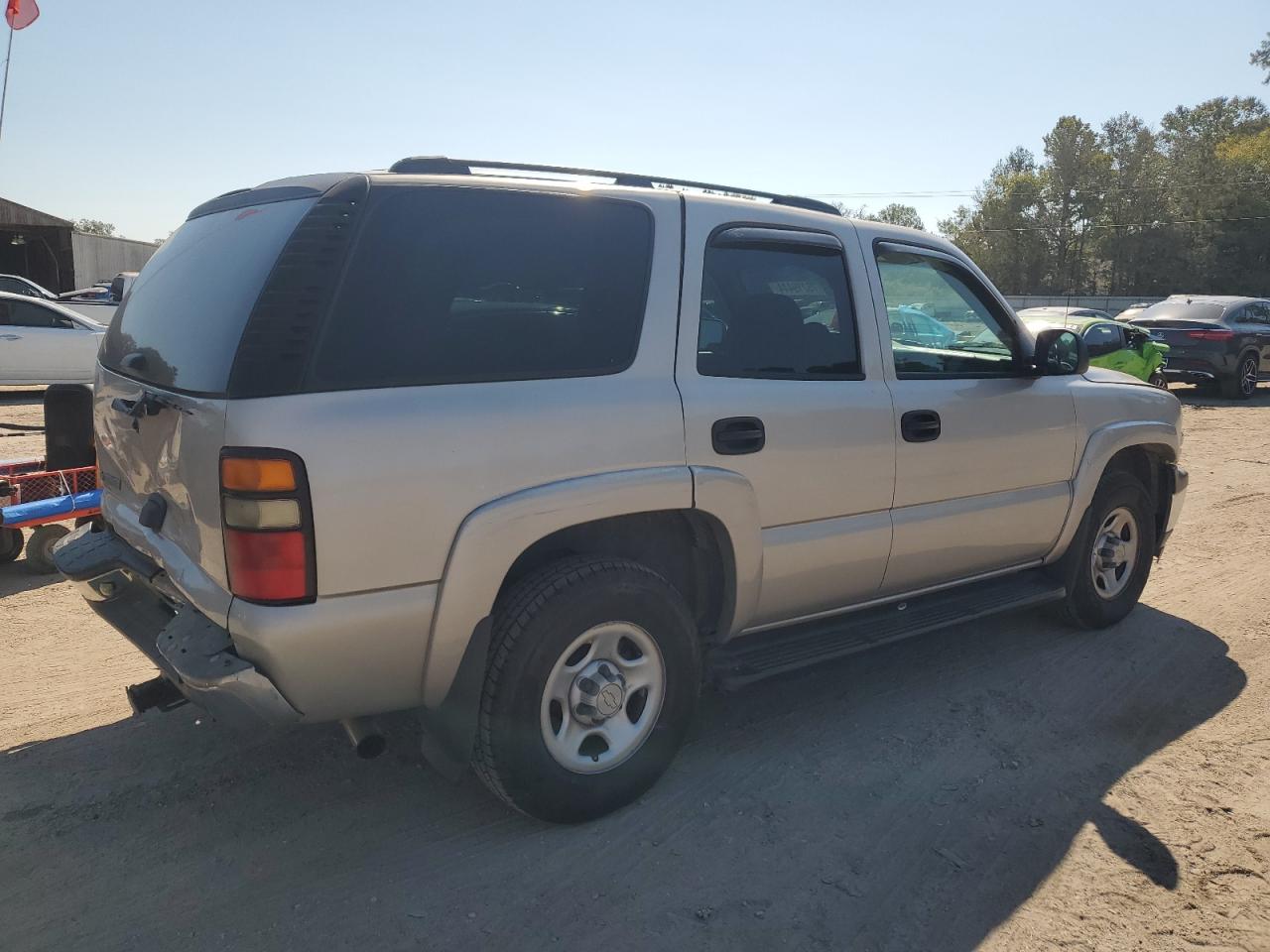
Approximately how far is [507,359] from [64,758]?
90.9 inches

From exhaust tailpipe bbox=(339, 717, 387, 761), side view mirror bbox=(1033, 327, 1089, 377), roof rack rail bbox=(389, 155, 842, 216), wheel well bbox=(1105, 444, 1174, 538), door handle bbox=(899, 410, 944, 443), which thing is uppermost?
roof rack rail bbox=(389, 155, 842, 216)

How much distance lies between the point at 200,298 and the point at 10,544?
3894 mm

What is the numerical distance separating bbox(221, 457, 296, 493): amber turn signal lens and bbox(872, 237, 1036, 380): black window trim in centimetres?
250

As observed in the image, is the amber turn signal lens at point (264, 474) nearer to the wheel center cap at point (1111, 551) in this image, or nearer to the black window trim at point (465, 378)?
the black window trim at point (465, 378)

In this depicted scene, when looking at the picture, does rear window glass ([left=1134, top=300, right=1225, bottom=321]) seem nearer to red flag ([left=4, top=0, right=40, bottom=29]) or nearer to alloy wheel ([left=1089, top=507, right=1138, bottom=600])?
alloy wheel ([left=1089, top=507, right=1138, bottom=600])

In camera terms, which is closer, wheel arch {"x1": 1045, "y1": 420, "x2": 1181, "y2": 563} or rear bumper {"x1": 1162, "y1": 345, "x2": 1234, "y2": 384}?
wheel arch {"x1": 1045, "y1": 420, "x2": 1181, "y2": 563}

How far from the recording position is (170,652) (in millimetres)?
2678

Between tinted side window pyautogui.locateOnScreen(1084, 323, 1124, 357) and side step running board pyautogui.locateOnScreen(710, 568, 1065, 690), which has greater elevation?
tinted side window pyautogui.locateOnScreen(1084, 323, 1124, 357)

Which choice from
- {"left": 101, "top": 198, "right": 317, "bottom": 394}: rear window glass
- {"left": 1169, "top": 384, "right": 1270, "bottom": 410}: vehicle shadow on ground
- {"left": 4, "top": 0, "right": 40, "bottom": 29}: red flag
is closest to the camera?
{"left": 101, "top": 198, "right": 317, "bottom": 394}: rear window glass

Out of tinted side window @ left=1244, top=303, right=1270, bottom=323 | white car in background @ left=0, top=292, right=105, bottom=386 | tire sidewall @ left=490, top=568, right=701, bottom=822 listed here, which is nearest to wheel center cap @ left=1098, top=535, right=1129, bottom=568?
tire sidewall @ left=490, top=568, right=701, bottom=822

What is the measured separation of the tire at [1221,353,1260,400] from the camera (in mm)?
16562

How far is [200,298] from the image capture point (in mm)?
2922

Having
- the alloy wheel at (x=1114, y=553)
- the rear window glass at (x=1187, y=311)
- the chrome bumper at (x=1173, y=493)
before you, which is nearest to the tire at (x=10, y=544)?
the alloy wheel at (x=1114, y=553)

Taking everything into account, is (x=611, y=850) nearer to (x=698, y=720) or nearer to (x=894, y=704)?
(x=698, y=720)
